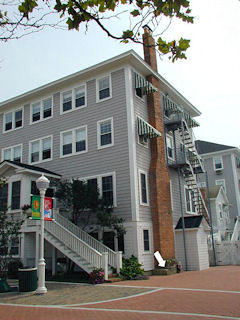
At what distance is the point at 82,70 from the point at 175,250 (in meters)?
12.5

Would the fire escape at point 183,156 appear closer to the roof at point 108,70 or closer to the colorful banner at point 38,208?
the roof at point 108,70

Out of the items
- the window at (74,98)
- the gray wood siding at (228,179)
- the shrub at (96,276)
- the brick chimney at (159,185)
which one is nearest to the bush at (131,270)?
the shrub at (96,276)

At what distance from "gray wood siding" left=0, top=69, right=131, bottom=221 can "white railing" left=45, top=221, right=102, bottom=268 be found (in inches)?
123

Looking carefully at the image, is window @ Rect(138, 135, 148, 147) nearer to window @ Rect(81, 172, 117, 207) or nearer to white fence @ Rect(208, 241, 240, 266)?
window @ Rect(81, 172, 117, 207)

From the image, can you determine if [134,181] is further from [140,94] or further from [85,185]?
[140,94]

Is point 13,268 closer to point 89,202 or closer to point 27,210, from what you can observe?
point 27,210

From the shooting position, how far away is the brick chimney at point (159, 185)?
18.8m

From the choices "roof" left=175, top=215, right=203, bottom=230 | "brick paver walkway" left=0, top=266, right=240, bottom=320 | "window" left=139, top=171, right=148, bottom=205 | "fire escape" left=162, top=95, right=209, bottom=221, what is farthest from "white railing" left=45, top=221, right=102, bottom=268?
"fire escape" left=162, top=95, right=209, bottom=221

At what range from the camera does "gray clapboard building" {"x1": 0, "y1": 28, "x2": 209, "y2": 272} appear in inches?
707

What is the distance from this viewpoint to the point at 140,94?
2088 cm

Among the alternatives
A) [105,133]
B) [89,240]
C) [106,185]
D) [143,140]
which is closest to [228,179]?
[143,140]

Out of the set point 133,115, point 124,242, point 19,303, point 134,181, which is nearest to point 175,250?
point 124,242

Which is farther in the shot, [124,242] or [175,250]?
[175,250]

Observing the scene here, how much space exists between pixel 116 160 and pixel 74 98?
5.82m
